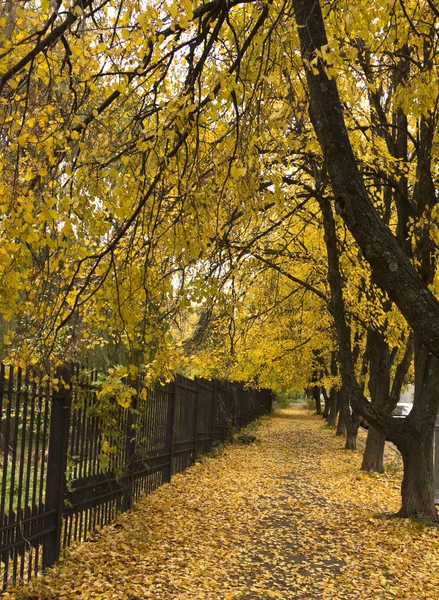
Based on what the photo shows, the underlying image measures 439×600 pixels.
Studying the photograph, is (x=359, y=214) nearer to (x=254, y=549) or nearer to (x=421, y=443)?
(x=254, y=549)

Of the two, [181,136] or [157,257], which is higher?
[181,136]

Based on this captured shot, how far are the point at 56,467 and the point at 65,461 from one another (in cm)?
15

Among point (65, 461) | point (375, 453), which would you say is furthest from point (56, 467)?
point (375, 453)

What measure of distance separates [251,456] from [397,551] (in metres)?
10.2

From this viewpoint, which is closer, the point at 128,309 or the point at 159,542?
the point at 128,309

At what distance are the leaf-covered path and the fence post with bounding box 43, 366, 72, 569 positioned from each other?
0.22 m

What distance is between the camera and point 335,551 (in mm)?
7230

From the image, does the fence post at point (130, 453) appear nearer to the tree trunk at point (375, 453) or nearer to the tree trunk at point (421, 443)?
the tree trunk at point (421, 443)

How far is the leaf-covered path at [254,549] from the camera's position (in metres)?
5.66

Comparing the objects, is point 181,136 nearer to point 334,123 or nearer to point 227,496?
point 334,123

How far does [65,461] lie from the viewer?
19.8 ft

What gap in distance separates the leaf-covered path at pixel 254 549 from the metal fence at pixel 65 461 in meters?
0.26

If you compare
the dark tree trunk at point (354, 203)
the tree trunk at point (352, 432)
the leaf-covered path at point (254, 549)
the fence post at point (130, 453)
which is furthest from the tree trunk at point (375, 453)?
the dark tree trunk at point (354, 203)

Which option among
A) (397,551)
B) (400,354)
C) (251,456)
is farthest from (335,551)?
(400,354)
